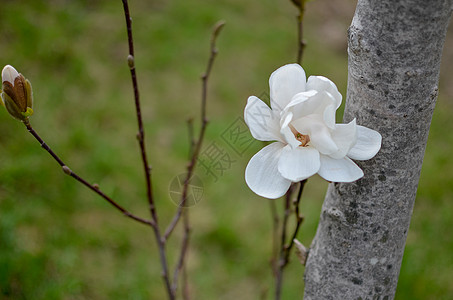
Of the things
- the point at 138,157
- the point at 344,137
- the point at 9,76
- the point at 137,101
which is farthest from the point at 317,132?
the point at 138,157

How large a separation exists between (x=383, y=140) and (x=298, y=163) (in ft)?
0.44

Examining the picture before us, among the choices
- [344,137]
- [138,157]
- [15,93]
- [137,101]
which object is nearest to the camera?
[344,137]

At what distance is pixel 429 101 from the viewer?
0.58m

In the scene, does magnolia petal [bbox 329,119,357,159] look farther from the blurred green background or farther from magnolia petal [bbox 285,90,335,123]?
the blurred green background

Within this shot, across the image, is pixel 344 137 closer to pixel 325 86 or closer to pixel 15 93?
pixel 325 86

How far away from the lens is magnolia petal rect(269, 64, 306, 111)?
58 centimetres

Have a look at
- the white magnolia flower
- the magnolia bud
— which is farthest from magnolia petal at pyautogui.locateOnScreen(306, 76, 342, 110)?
the magnolia bud

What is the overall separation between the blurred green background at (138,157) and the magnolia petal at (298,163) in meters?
0.66

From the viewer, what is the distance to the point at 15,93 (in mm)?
653

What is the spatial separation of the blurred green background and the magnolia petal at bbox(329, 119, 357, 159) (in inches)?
26.8

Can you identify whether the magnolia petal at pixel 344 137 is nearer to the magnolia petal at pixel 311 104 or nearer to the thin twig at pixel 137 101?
the magnolia petal at pixel 311 104

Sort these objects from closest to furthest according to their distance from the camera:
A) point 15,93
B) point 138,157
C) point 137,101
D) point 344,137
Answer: point 344,137, point 15,93, point 137,101, point 138,157

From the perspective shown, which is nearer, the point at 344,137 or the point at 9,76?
the point at 344,137

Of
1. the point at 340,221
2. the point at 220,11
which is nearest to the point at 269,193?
the point at 340,221
